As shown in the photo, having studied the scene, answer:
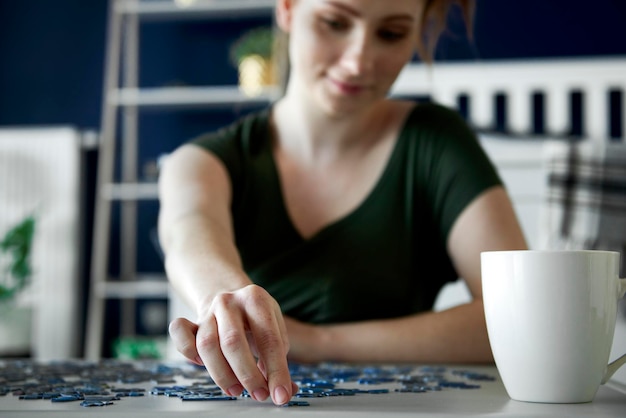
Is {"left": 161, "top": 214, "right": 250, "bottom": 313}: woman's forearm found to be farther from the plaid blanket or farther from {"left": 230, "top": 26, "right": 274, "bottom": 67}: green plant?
{"left": 230, "top": 26, "right": 274, "bottom": 67}: green plant

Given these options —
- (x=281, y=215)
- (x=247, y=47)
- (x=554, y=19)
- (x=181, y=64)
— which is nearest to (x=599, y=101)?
(x=554, y=19)

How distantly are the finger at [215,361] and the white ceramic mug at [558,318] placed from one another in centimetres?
18

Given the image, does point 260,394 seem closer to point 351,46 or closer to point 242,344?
point 242,344

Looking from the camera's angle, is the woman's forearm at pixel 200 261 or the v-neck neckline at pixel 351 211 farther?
the v-neck neckline at pixel 351 211

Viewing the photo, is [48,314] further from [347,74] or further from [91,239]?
[347,74]

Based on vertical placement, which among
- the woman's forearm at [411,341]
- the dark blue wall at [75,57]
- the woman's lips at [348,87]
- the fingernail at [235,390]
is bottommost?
the woman's forearm at [411,341]

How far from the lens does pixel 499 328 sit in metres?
0.57

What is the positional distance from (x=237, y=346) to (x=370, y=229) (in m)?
0.72

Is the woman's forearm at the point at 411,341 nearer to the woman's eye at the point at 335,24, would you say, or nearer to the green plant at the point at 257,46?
the woman's eye at the point at 335,24

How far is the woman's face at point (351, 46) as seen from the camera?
114 centimetres

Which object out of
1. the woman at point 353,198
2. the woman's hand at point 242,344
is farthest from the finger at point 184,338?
the woman at point 353,198

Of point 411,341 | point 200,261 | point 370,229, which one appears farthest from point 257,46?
point 200,261

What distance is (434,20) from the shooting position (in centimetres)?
147

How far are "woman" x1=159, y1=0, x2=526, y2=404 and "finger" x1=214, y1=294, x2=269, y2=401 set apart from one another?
1.34 ft
